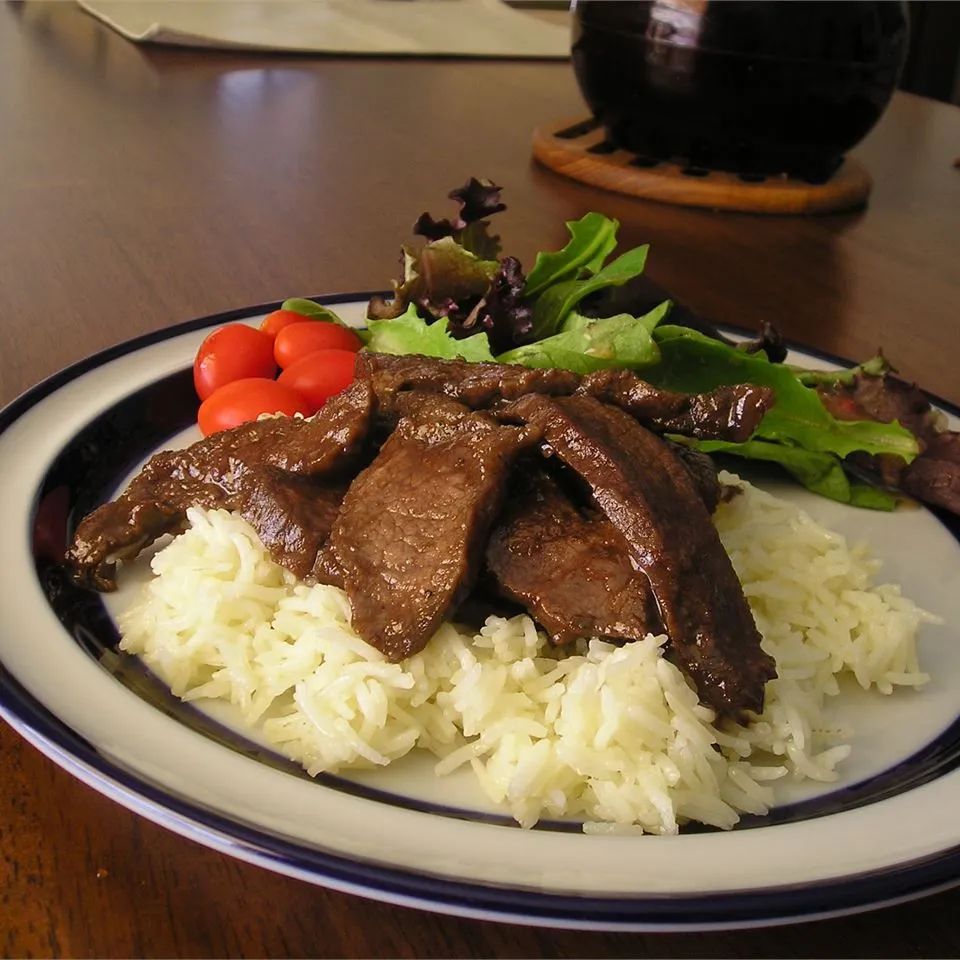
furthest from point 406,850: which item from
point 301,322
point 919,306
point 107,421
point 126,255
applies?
point 919,306

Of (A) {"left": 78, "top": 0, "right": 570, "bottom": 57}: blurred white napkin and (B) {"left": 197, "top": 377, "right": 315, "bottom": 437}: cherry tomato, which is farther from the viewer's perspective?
(A) {"left": 78, "top": 0, "right": 570, "bottom": 57}: blurred white napkin

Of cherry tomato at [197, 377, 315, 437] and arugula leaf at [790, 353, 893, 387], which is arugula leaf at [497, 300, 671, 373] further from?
cherry tomato at [197, 377, 315, 437]

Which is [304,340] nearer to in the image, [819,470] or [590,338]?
[590,338]

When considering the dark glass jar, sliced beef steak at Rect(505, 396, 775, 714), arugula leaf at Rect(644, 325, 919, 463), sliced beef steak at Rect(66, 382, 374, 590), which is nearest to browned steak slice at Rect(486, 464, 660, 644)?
sliced beef steak at Rect(505, 396, 775, 714)

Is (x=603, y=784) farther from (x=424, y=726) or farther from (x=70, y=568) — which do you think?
(x=70, y=568)

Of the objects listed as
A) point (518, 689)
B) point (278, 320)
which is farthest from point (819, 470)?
point (278, 320)
